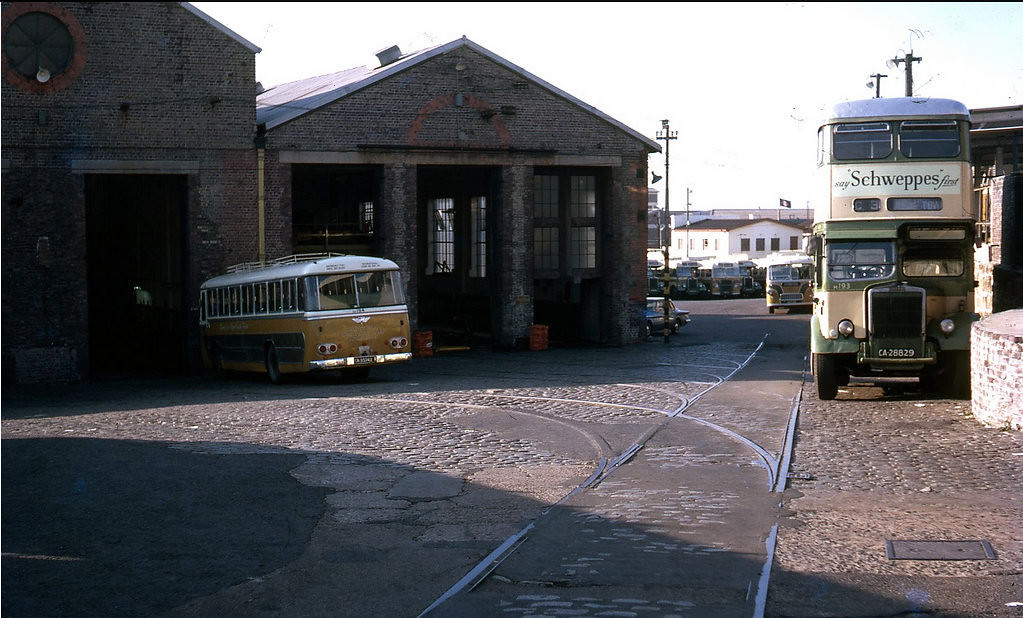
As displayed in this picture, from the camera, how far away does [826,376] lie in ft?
63.8

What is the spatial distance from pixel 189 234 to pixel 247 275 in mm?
3586

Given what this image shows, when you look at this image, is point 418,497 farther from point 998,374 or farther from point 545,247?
point 545,247

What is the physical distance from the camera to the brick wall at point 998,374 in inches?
595

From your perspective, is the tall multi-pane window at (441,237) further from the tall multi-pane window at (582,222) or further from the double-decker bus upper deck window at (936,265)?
the double-decker bus upper deck window at (936,265)

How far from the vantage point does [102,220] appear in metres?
40.1

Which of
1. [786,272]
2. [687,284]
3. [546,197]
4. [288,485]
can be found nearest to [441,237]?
[546,197]

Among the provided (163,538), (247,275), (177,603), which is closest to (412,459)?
(163,538)

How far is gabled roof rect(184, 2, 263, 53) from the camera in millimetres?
28797

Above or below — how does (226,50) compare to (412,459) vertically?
above

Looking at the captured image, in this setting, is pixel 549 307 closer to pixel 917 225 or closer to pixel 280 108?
pixel 280 108

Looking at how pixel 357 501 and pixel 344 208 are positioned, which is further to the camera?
pixel 344 208

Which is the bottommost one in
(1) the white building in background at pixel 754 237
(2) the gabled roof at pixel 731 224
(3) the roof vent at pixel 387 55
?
(1) the white building in background at pixel 754 237

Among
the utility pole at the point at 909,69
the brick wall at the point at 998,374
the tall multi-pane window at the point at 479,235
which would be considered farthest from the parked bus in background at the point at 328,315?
the utility pole at the point at 909,69

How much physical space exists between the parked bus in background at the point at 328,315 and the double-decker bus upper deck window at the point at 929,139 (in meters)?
11.4
